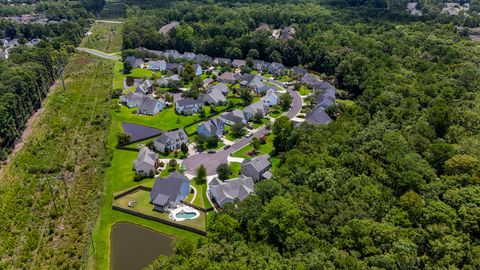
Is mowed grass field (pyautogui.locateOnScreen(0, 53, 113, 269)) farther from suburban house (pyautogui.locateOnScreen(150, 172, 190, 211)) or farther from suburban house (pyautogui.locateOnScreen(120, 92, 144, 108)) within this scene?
suburban house (pyautogui.locateOnScreen(150, 172, 190, 211))

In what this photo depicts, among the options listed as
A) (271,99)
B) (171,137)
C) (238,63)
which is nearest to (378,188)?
(171,137)

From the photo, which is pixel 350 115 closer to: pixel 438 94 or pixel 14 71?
pixel 438 94

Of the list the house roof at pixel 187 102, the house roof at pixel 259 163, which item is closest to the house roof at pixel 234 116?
the house roof at pixel 187 102

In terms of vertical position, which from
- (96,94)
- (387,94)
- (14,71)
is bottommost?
(96,94)

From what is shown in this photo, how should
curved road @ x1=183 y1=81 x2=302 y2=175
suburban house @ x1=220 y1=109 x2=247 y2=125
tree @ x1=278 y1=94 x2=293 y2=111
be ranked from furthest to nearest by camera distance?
tree @ x1=278 y1=94 x2=293 y2=111
suburban house @ x1=220 y1=109 x2=247 y2=125
curved road @ x1=183 y1=81 x2=302 y2=175

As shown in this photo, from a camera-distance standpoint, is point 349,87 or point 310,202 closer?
point 310,202

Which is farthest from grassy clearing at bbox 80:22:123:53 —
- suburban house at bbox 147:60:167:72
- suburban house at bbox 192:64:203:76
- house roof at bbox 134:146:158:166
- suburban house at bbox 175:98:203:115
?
house roof at bbox 134:146:158:166

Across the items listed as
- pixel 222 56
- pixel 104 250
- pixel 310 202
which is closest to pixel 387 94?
pixel 310 202
